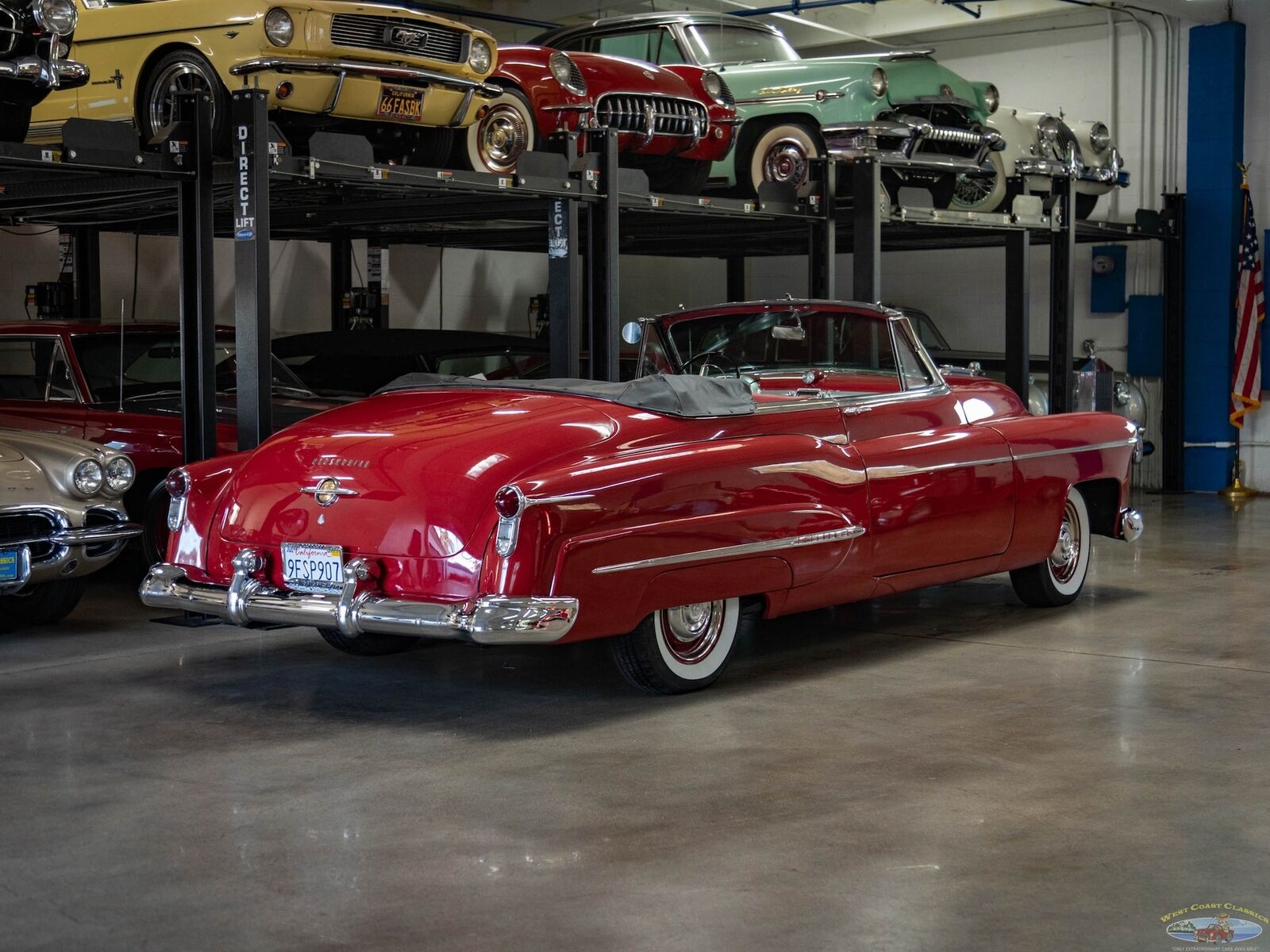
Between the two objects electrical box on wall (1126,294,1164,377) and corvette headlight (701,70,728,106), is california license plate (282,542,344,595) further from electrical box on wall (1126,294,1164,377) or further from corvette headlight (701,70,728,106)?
electrical box on wall (1126,294,1164,377)

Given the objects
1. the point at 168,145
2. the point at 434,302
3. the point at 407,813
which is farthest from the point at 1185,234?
the point at 407,813

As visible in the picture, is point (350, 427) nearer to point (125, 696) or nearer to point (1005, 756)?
point (125, 696)

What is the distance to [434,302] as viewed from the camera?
16.3m

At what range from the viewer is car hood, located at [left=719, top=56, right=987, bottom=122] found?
10430 mm

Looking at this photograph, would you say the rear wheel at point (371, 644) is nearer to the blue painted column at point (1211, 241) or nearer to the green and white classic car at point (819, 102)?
the green and white classic car at point (819, 102)

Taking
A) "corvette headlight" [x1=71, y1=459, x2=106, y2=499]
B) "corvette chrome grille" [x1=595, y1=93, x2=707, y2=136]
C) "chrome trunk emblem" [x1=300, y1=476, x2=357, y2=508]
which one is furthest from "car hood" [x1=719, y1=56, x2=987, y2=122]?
"chrome trunk emblem" [x1=300, y1=476, x2=357, y2=508]

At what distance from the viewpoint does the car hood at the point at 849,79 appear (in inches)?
411

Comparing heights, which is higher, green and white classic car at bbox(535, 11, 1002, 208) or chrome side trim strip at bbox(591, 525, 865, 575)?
green and white classic car at bbox(535, 11, 1002, 208)

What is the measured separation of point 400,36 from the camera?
786 cm

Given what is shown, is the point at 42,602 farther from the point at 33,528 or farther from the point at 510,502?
the point at 510,502

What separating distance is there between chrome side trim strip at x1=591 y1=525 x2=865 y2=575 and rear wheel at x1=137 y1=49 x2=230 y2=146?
352cm

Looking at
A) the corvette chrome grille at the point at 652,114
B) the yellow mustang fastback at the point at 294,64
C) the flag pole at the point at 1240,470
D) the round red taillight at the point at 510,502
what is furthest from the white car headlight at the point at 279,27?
the flag pole at the point at 1240,470

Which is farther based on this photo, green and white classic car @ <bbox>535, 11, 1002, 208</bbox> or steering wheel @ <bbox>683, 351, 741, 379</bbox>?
green and white classic car @ <bbox>535, 11, 1002, 208</bbox>

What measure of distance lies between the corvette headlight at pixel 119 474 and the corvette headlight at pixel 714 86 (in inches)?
194
